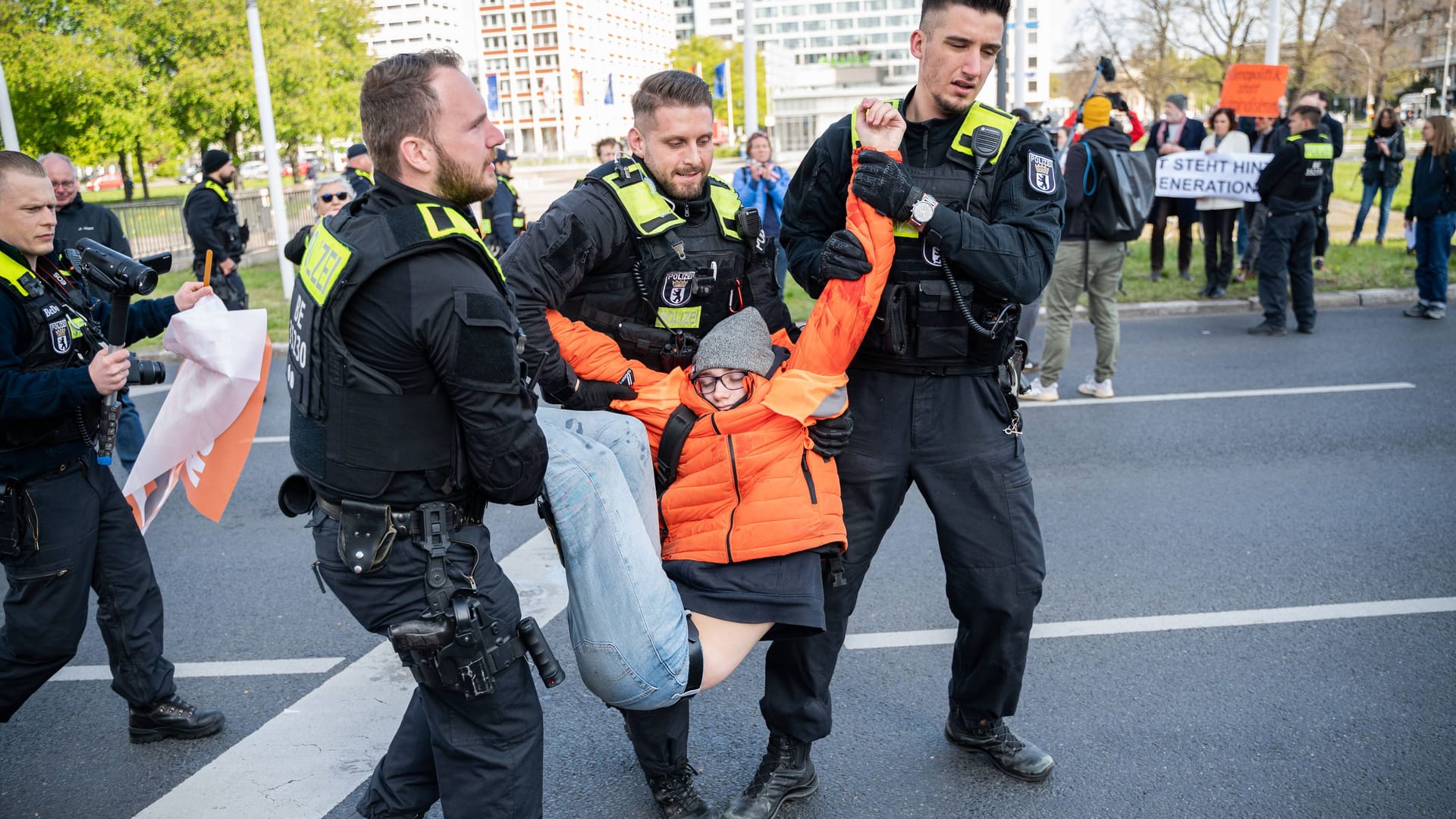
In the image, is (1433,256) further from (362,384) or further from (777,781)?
(362,384)

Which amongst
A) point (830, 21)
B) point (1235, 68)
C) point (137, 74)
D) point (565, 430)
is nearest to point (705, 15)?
point (830, 21)

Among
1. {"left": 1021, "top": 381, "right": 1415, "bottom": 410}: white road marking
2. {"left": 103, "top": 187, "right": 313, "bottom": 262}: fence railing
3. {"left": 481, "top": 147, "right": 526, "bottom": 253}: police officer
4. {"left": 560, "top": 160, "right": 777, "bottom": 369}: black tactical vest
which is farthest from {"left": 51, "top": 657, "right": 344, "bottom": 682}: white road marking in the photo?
{"left": 103, "top": 187, "right": 313, "bottom": 262}: fence railing

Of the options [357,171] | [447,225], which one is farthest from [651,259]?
[357,171]

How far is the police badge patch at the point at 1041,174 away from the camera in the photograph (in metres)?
2.92

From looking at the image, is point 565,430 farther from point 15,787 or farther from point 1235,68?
point 1235,68

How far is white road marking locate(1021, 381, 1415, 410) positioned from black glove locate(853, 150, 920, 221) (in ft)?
16.9

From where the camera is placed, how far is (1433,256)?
988 cm

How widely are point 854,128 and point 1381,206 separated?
15025mm

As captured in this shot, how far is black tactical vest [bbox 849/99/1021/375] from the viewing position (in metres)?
2.93

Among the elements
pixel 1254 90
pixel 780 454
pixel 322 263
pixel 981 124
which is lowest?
pixel 780 454

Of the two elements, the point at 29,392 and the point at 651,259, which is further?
the point at 651,259

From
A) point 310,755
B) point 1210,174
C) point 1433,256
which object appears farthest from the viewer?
point 1210,174

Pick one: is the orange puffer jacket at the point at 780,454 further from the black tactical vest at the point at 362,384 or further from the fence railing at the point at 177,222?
the fence railing at the point at 177,222

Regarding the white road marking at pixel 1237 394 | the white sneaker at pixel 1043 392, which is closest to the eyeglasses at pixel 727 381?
the white road marking at pixel 1237 394
